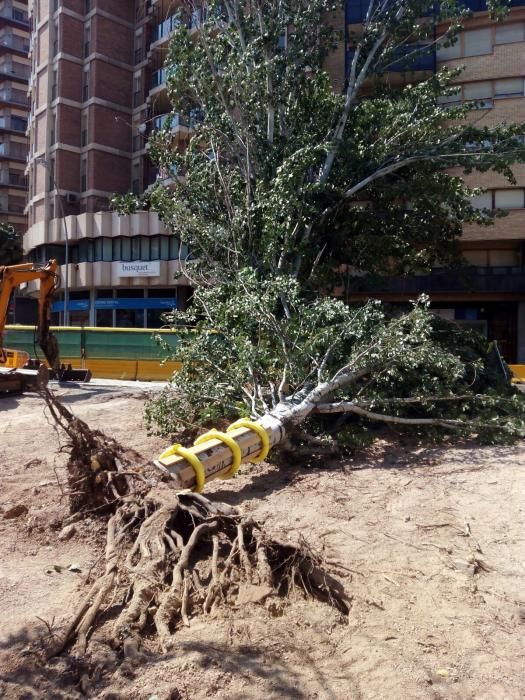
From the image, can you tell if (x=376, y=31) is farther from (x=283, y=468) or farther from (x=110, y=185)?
(x=110, y=185)

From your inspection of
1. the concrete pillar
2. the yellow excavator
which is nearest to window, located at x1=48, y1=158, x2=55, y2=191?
the yellow excavator

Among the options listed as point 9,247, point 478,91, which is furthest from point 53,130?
point 478,91

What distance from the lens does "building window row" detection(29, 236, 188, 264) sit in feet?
103

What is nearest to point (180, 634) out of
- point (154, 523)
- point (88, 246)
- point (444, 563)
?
point (154, 523)

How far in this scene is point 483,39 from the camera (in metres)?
25.1

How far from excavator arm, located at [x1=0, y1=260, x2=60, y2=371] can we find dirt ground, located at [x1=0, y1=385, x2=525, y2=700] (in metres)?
6.81

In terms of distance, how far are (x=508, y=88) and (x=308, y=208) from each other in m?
20.1

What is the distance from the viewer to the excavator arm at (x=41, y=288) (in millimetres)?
12602

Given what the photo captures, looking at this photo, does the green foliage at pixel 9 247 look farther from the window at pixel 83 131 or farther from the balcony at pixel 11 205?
the balcony at pixel 11 205

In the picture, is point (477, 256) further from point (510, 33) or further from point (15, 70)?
point (15, 70)

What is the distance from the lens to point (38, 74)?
3669 centimetres

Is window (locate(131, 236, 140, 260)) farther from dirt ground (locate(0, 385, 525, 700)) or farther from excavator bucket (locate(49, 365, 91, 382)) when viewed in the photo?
dirt ground (locate(0, 385, 525, 700))

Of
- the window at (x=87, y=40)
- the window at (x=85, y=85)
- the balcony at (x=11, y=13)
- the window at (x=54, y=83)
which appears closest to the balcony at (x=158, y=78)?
the window at (x=85, y=85)

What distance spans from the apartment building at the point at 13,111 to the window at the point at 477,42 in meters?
37.1
